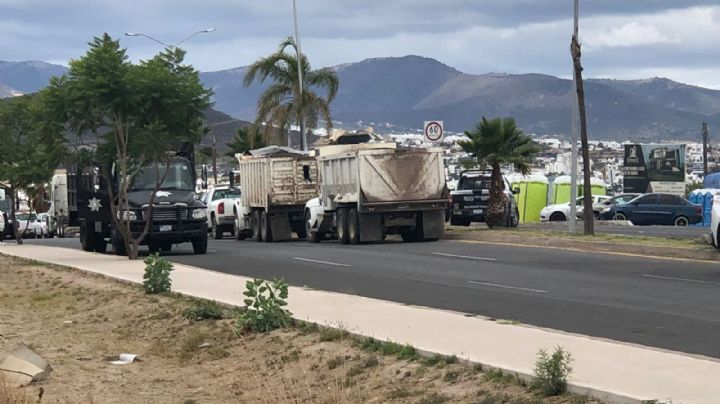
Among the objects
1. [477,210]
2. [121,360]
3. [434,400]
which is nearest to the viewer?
[434,400]

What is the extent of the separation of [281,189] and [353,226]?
4.86m

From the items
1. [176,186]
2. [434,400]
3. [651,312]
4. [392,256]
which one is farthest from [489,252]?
[434,400]

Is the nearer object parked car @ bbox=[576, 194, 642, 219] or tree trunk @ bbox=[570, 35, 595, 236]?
tree trunk @ bbox=[570, 35, 595, 236]

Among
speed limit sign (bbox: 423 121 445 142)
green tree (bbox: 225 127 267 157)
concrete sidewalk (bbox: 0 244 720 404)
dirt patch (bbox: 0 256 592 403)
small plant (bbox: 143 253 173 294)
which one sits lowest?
dirt patch (bbox: 0 256 592 403)

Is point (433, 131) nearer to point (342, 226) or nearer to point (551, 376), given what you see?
point (342, 226)

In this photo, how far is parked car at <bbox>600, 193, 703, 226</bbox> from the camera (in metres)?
52.2

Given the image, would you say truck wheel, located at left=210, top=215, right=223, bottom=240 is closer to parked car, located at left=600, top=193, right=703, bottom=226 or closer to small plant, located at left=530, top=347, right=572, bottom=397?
parked car, located at left=600, top=193, right=703, bottom=226

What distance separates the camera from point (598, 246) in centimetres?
2916

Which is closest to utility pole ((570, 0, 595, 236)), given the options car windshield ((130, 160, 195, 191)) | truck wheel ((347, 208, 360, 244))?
truck wheel ((347, 208, 360, 244))

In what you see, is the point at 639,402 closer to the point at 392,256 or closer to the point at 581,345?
the point at 581,345

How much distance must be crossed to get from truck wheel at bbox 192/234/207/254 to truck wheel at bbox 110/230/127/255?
1.77 meters

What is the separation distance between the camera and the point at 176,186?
30.9 metres

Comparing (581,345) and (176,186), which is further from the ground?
(176,186)

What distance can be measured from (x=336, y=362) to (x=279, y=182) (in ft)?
85.9
